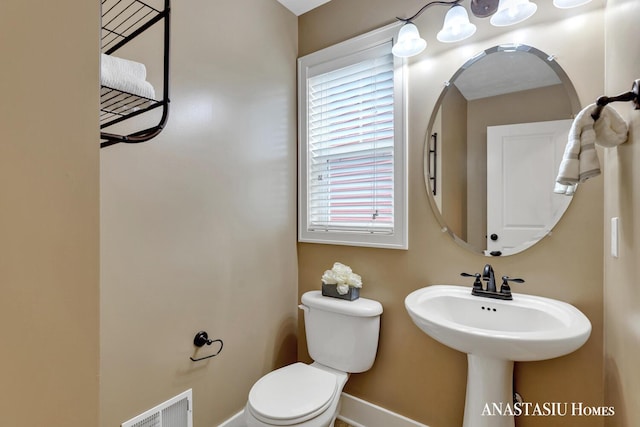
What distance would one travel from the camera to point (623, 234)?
3.22 feet

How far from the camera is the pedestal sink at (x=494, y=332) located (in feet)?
3.37

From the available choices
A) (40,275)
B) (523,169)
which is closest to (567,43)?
(523,169)

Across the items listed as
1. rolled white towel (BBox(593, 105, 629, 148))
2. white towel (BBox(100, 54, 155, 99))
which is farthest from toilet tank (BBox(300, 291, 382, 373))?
white towel (BBox(100, 54, 155, 99))

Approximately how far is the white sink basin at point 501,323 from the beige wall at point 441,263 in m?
0.11

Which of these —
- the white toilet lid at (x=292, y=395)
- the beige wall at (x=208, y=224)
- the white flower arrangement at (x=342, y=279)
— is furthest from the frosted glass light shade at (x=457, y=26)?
the white toilet lid at (x=292, y=395)

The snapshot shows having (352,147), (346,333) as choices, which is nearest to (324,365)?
(346,333)

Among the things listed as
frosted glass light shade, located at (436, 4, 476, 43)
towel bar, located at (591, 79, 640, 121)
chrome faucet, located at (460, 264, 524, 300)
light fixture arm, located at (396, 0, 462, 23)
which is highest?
light fixture arm, located at (396, 0, 462, 23)

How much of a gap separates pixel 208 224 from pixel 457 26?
151 centimetres

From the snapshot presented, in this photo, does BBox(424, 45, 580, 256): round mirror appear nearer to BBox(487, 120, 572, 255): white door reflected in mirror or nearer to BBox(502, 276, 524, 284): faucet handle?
BBox(487, 120, 572, 255): white door reflected in mirror

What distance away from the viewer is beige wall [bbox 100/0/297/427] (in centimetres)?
125

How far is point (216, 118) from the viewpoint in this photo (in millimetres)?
1595

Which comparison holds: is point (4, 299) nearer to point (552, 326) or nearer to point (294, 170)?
point (552, 326)

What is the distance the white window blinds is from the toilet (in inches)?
19.3

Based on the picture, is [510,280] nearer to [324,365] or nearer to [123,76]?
[324,365]
